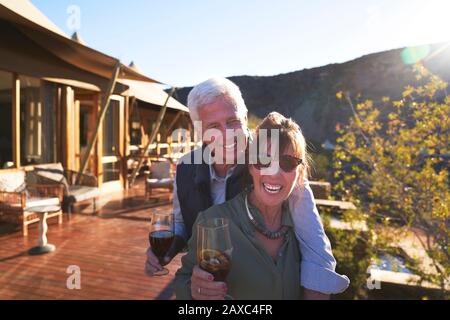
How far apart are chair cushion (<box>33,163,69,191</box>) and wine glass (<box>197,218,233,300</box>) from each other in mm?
5563

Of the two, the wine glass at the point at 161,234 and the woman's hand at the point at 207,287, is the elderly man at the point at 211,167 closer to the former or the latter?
the wine glass at the point at 161,234

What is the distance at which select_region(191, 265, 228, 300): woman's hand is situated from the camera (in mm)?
993

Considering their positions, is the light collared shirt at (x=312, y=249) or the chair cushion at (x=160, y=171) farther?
the chair cushion at (x=160, y=171)

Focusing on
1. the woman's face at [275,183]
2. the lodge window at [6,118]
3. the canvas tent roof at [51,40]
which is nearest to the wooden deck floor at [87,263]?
the woman's face at [275,183]

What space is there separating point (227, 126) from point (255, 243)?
52cm

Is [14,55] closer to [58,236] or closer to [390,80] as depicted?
[58,236]

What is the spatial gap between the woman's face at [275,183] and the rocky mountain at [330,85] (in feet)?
106

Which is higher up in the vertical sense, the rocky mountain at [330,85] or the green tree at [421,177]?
the rocky mountain at [330,85]

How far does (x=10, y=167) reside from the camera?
5902 mm

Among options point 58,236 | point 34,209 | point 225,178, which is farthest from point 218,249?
point 58,236

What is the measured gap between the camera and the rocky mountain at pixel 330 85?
3566 cm

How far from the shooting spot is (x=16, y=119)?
19.4 feet

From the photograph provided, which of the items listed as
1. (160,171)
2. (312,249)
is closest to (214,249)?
(312,249)

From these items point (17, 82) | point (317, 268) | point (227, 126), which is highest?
point (17, 82)
